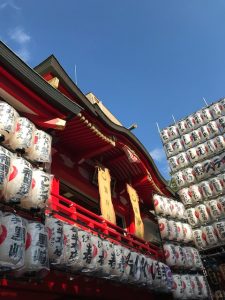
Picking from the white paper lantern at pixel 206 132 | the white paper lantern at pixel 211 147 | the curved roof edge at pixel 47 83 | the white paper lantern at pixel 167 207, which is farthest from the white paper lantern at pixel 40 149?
the white paper lantern at pixel 206 132

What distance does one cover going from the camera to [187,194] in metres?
19.8

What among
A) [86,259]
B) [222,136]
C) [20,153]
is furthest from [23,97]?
[222,136]

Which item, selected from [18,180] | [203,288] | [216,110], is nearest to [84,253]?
[18,180]

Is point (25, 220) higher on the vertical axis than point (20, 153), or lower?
lower

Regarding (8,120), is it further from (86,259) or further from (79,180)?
(79,180)

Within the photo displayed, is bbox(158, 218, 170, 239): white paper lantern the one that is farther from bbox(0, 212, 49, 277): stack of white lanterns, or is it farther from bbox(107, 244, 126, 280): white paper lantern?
bbox(0, 212, 49, 277): stack of white lanterns

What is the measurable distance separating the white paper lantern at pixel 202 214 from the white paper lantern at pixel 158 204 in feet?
20.4

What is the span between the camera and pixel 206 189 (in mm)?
19188

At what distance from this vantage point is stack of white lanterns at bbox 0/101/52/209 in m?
5.55

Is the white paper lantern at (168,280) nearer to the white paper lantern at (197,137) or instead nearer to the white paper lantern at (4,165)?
the white paper lantern at (4,165)

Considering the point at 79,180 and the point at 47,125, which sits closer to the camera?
the point at 47,125

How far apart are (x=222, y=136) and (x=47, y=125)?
1623 centimetres

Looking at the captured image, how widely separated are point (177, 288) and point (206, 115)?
14850 mm

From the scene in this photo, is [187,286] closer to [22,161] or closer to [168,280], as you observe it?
[168,280]
